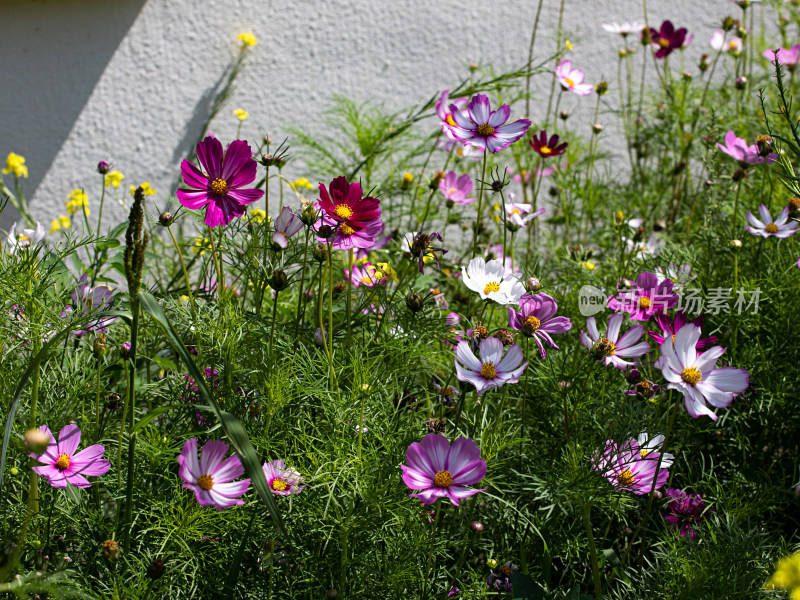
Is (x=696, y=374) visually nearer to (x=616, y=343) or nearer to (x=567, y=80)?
(x=616, y=343)

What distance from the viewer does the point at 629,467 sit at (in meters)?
0.91

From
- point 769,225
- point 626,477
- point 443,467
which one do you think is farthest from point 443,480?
point 769,225

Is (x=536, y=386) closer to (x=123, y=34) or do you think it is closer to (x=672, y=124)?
(x=672, y=124)

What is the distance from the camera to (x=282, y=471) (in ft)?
2.63

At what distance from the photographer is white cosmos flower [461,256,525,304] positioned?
3.12 ft

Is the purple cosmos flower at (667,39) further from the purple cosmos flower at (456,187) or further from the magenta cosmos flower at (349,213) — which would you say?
the magenta cosmos flower at (349,213)

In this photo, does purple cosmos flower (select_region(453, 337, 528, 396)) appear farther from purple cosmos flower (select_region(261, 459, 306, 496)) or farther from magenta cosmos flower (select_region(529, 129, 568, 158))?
magenta cosmos flower (select_region(529, 129, 568, 158))

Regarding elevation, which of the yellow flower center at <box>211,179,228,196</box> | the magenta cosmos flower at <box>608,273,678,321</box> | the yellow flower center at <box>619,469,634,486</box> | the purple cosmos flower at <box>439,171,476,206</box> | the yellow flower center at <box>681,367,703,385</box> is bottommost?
the yellow flower center at <box>619,469,634,486</box>

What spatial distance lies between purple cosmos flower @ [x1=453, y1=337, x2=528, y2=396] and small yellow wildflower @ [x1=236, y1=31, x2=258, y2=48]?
4.65 ft

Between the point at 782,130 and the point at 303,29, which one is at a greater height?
the point at 303,29

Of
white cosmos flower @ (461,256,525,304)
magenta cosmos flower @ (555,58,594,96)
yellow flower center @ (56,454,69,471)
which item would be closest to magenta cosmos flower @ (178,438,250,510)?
yellow flower center @ (56,454,69,471)

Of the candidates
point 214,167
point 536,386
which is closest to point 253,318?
point 214,167

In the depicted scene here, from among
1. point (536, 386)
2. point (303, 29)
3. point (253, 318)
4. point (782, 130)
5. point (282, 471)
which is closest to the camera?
point (282, 471)

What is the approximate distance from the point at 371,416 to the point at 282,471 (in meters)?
0.14
